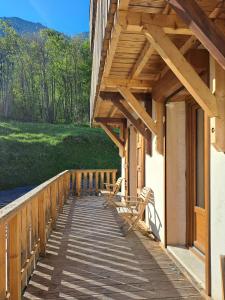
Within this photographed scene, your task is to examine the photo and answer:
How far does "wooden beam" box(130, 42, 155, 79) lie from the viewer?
323cm

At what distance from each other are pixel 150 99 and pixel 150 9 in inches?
117

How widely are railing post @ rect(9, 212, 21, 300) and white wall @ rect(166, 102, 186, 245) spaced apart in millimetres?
2309

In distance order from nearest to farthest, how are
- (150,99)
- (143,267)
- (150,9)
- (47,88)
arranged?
1. (150,9)
2. (143,267)
3. (150,99)
4. (47,88)

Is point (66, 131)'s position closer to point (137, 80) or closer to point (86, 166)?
point (86, 166)

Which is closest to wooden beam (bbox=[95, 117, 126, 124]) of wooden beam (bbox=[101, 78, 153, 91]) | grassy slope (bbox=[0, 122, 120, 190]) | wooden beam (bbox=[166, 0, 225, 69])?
wooden beam (bbox=[101, 78, 153, 91])

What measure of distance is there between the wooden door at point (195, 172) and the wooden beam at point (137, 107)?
1.93ft

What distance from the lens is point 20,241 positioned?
2.86 m

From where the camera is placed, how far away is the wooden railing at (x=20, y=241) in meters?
2.40

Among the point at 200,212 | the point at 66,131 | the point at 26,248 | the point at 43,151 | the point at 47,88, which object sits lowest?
the point at 26,248

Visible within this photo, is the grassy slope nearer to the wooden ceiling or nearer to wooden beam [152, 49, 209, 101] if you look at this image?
the wooden ceiling

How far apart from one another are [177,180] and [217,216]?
5.57ft

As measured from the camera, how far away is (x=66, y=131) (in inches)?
851

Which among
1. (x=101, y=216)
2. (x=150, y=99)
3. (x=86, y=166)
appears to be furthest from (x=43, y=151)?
(x=150, y=99)

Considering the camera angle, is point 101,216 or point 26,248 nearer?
point 26,248
